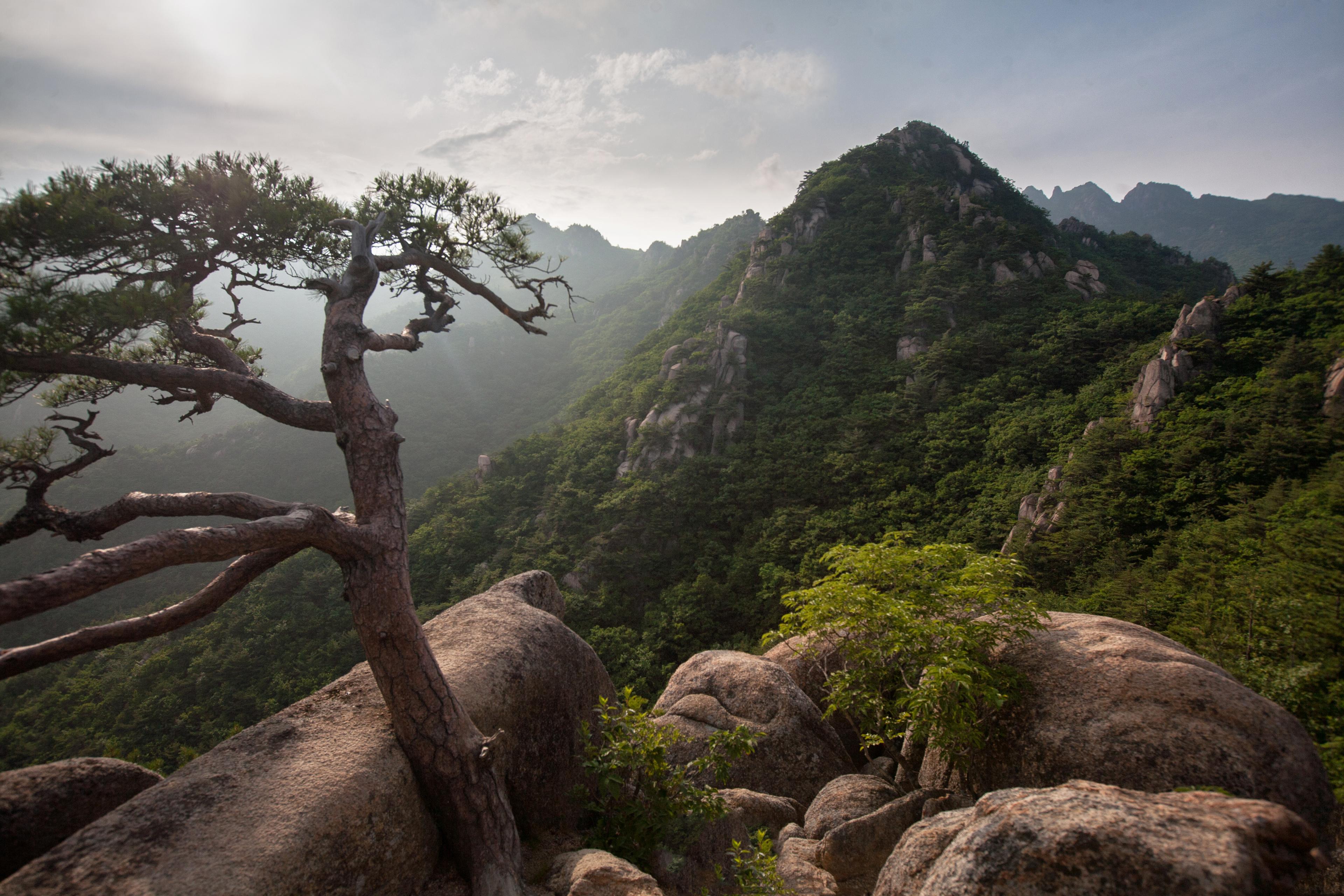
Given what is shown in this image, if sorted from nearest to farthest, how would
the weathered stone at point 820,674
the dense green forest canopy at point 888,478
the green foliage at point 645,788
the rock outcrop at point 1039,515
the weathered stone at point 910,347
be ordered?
the green foliage at point 645,788
the weathered stone at point 820,674
the dense green forest canopy at point 888,478
the rock outcrop at point 1039,515
the weathered stone at point 910,347

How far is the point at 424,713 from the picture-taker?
468 centimetres

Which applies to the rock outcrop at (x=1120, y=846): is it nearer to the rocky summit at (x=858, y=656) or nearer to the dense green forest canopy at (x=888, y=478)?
the rocky summit at (x=858, y=656)

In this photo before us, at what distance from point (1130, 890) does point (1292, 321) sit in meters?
21.8

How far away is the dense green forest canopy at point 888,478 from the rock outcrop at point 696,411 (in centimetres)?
25

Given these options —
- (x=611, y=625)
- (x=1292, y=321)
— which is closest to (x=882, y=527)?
(x=611, y=625)

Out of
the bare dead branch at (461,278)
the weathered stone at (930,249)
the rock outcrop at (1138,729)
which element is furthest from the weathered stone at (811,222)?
the rock outcrop at (1138,729)

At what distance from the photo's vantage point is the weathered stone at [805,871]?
5414 millimetres

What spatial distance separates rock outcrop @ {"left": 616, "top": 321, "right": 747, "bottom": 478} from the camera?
3006cm

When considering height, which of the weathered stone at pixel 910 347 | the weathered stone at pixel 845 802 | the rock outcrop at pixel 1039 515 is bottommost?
the weathered stone at pixel 845 802

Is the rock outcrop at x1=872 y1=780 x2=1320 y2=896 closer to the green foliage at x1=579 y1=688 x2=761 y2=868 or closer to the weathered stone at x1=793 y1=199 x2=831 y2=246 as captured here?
the green foliage at x1=579 y1=688 x2=761 y2=868

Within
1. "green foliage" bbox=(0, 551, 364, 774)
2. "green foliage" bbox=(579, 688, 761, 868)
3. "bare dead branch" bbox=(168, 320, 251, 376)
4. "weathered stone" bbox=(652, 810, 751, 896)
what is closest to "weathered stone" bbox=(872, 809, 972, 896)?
"weathered stone" bbox=(652, 810, 751, 896)

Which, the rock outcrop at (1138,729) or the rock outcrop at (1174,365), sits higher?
the rock outcrop at (1174,365)

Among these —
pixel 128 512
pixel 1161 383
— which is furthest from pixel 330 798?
pixel 1161 383

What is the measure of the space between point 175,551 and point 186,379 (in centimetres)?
204
